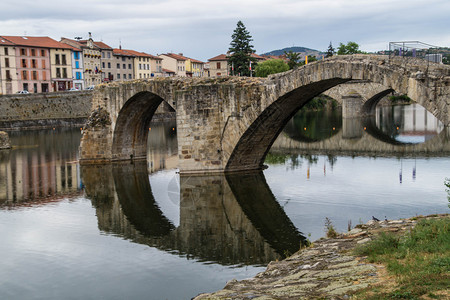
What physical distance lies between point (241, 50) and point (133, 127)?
37286mm

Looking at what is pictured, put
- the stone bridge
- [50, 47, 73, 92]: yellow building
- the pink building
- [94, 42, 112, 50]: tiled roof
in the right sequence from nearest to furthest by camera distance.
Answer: the stone bridge
the pink building
[50, 47, 73, 92]: yellow building
[94, 42, 112, 50]: tiled roof

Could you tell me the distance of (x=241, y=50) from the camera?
66438 mm

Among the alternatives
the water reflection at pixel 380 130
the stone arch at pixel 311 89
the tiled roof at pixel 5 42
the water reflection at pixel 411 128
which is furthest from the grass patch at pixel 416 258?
the tiled roof at pixel 5 42

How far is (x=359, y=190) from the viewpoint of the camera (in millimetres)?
20312

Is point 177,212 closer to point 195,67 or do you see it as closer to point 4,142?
point 4,142

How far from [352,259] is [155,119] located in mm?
59807

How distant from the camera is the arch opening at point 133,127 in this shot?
3017cm

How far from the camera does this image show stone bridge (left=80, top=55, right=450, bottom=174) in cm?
1611

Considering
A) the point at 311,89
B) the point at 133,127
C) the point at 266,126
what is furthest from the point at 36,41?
the point at 311,89

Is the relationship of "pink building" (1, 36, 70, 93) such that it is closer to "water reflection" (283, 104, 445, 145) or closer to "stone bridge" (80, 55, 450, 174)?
"water reflection" (283, 104, 445, 145)

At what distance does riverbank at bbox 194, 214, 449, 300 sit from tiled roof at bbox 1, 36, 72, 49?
70.8 m

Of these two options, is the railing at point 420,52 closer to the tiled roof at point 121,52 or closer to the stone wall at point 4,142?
the stone wall at point 4,142

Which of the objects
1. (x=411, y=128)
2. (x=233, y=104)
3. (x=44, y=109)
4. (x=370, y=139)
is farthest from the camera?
(x=44, y=109)

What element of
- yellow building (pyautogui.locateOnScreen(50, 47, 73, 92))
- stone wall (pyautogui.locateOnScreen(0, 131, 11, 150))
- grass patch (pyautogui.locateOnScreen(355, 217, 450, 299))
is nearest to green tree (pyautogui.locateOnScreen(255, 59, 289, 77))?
yellow building (pyautogui.locateOnScreen(50, 47, 73, 92))
